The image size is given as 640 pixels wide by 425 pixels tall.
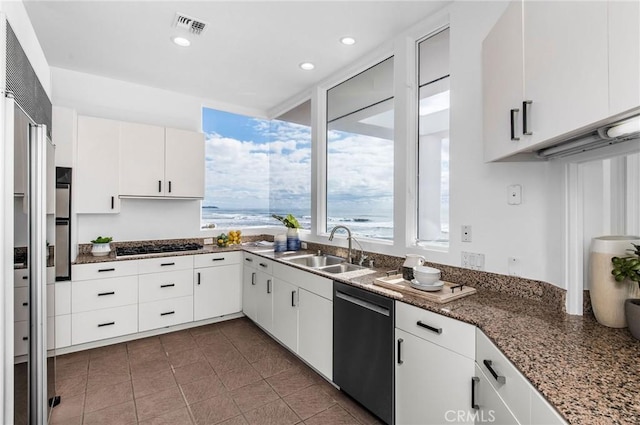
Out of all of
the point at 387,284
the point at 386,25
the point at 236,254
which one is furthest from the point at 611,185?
the point at 236,254

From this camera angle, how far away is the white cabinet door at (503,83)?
1388mm

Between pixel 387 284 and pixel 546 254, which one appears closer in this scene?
pixel 546 254

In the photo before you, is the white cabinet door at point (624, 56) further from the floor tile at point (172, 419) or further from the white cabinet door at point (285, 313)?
the floor tile at point (172, 419)

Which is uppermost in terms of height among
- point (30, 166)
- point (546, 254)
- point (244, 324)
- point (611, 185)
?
point (30, 166)

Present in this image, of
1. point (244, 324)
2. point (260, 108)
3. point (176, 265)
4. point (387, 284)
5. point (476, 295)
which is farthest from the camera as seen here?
point (260, 108)

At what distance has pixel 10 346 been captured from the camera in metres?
1.31

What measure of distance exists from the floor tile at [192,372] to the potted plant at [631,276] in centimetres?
269

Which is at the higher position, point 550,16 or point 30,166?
point 550,16

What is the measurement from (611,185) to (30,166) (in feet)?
8.83

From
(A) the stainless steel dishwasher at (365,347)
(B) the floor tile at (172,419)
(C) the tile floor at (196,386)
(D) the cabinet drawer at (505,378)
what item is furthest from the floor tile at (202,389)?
(D) the cabinet drawer at (505,378)

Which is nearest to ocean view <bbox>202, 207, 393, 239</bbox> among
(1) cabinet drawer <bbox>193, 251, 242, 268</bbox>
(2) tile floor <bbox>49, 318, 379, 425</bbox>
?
(1) cabinet drawer <bbox>193, 251, 242, 268</bbox>

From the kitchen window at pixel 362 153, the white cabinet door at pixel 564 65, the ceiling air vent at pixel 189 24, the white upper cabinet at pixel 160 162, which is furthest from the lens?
the white upper cabinet at pixel 160 162

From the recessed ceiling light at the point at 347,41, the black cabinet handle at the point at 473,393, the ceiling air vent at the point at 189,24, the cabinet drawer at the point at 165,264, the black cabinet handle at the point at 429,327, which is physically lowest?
the black cabinet handle at the point at 473,393

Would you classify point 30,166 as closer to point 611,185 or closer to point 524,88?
point 524,88
